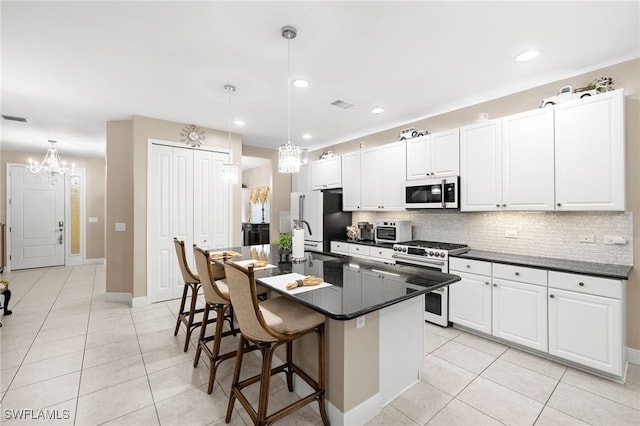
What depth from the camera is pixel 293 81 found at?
3.06 metres

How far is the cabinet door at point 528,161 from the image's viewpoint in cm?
285

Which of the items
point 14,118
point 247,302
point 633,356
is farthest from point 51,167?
point 633,356

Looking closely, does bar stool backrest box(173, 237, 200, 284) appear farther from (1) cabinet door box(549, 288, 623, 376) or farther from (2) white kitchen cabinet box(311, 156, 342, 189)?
(1) cabinet door box(549, 288, 623, 376)

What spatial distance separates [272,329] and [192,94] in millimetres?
2991

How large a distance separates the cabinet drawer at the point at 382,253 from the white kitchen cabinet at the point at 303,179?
2074mm

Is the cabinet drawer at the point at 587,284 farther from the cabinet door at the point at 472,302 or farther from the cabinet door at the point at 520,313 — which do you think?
the cabinet door at the point at 472,302

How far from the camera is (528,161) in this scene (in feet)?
9.76

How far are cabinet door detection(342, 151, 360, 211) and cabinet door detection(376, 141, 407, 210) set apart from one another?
48cm

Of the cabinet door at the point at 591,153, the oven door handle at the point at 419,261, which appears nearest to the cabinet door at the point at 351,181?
the oven door handle at the point at 419,261

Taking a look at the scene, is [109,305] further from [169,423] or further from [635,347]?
[635,347]

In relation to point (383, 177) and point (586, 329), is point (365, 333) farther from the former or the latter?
point (383, 177)

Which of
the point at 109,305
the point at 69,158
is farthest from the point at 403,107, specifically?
the point at 69,158

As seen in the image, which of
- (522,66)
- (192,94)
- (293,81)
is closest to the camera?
(522,66)

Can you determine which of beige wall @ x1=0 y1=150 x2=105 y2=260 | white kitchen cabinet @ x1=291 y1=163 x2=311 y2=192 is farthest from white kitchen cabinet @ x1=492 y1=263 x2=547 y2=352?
beige wall @ x1=0 y1=150 x2=105 y2=260
